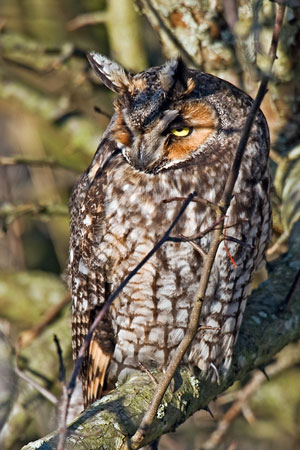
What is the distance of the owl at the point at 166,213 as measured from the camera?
105 inches

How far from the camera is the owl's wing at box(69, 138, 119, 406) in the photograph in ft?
9.53

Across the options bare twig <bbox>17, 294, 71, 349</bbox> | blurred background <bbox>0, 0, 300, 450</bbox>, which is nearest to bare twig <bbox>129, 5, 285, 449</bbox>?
blurred background <bbox>0, 0, 300, 450</bbox>

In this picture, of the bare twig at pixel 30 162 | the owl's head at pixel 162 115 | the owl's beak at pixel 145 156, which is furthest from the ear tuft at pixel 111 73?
the bare twig at pixel 30 162

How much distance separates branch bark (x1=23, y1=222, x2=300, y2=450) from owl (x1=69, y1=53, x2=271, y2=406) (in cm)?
12

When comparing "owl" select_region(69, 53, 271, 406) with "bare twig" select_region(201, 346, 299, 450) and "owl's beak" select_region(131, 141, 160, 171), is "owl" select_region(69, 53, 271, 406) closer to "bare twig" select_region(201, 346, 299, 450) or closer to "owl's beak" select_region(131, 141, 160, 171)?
"owl's beak" select_region(131, 141, 160, 171)

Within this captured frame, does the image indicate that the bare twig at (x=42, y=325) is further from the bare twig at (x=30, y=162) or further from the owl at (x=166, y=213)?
the owl at (x=166, y=213)

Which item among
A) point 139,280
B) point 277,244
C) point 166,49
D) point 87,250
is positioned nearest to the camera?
point 139,280

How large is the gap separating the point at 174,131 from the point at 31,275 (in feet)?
8.59

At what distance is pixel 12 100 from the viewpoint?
5.05 m

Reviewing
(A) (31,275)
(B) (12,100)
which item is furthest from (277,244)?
(B) (12,100)

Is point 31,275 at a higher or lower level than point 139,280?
lower

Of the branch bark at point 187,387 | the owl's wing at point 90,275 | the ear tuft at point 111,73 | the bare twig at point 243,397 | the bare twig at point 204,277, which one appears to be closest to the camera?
the bare twig at point 204,277

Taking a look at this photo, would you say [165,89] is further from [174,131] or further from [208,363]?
[208,363]

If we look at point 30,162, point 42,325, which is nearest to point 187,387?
point 42,325
